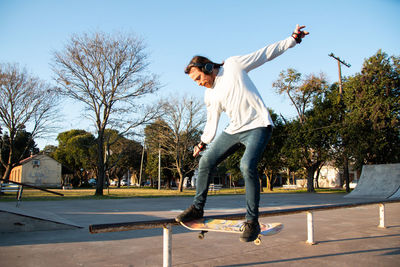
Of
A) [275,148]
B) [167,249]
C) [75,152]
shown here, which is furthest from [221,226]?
[75,152]

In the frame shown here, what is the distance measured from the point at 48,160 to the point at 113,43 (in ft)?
127

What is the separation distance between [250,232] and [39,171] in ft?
186

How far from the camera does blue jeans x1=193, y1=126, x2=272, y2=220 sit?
2.84 metres

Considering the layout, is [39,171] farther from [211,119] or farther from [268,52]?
[268,52]

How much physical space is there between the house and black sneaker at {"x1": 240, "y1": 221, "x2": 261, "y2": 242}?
56.1 metres

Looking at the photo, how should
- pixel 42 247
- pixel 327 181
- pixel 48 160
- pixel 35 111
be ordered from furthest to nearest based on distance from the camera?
1. pixel 327 181
2. pixel 48 160
3. pixel 35 111
4. pixel 42 247

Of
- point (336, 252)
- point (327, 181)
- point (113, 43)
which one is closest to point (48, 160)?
point (113, 43)

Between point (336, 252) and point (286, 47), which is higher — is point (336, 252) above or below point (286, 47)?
below

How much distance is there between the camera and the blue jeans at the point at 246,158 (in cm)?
284

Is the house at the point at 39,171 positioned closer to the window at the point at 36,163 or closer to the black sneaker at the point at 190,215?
the window at the point at 36,163

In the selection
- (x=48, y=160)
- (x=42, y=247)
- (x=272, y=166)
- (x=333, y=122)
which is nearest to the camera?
(x=42, y=247)

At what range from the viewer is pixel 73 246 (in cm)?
475

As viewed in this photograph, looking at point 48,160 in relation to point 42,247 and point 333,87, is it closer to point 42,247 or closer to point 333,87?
point 333,87

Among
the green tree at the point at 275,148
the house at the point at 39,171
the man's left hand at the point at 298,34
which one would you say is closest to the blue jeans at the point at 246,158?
the man's left hand at the point at 298,34
